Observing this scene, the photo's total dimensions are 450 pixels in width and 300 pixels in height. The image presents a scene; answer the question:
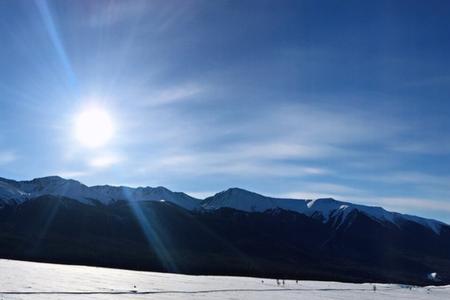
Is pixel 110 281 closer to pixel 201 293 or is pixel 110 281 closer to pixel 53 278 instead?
pixel 53 278

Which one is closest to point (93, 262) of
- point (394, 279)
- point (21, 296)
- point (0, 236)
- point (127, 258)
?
point (127, 258)

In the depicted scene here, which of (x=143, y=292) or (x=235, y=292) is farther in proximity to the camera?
(x=235, y=292)

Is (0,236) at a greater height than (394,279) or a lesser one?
greater

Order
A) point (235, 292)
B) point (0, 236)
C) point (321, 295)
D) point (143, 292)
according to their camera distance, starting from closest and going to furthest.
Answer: point (143, 292), point (235, 292), point (321, 295), point (0, 236)

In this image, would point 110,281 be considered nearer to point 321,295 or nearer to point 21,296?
point 21,296

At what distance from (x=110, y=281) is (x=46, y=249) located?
15272cm

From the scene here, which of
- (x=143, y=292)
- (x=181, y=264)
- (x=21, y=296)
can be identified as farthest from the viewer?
(x=181, y=264)

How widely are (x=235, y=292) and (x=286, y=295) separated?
145 inches

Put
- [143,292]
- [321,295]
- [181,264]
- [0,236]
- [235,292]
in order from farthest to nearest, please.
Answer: [0,236]
[181,264]
[321,295]
[235,292]
[143,292]

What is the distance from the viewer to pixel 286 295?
36375 mm

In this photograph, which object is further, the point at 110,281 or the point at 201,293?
the point at 110,281

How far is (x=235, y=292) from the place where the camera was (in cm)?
3522

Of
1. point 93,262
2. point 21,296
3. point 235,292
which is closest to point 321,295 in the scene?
point 235,292

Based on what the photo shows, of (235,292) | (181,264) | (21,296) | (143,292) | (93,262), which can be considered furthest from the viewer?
(181,264)
